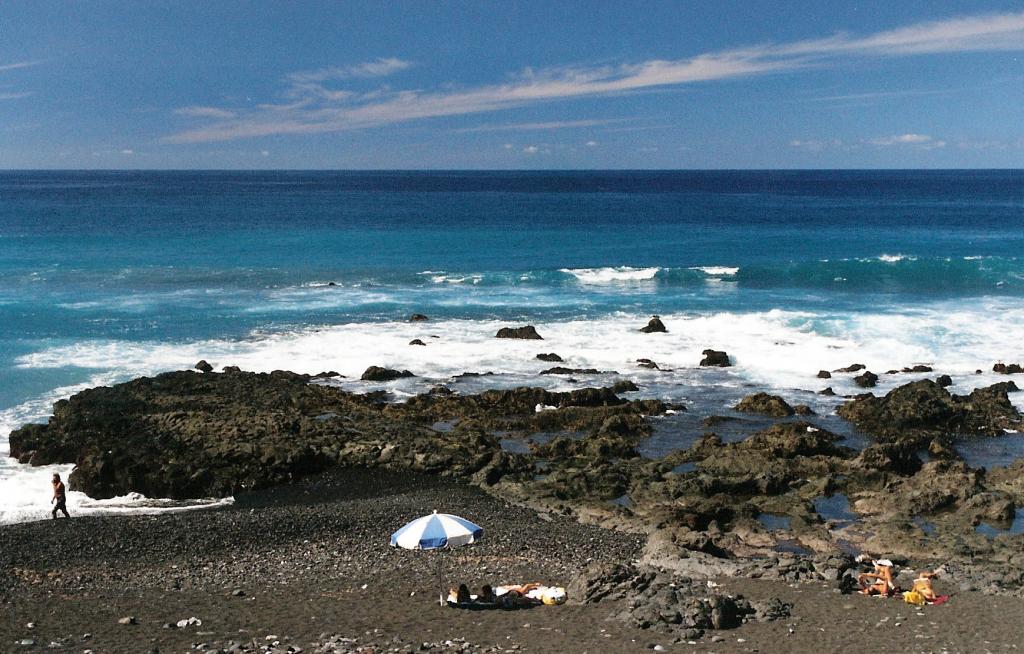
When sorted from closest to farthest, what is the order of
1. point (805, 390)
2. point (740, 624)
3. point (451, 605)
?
point (740, 624)
point (451, 605)
point (805, 390)

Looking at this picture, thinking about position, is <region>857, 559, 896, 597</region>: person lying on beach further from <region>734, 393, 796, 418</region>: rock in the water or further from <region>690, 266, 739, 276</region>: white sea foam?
<region>690, 266, 739, 276</region>: white sea foam

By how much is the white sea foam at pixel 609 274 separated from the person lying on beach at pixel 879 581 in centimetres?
4437

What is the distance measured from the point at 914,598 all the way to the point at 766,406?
15.0 meters

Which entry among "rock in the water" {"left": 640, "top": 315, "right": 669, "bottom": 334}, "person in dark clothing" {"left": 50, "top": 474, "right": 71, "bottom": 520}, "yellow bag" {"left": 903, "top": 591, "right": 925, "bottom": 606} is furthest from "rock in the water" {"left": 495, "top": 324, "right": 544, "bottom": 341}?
"yellow bag" {"left": 903, "top": 591, "right": 925, "bottom": 606}

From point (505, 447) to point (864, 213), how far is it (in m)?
106

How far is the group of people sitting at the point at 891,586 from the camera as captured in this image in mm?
15469

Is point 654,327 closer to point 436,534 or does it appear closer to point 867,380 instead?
point 867,380

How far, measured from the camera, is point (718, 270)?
64250mm

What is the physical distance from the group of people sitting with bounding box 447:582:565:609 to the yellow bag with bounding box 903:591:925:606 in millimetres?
5870

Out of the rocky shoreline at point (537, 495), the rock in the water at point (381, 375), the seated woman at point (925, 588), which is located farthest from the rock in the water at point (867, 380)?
the seated woman at point (925, 588)

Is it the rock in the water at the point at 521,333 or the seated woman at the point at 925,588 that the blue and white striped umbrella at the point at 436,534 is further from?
the rock in the water at the point at 521,333

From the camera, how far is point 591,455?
83.1ft

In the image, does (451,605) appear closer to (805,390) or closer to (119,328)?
(805,390)

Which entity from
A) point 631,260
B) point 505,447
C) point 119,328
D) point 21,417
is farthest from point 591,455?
point 631,260
